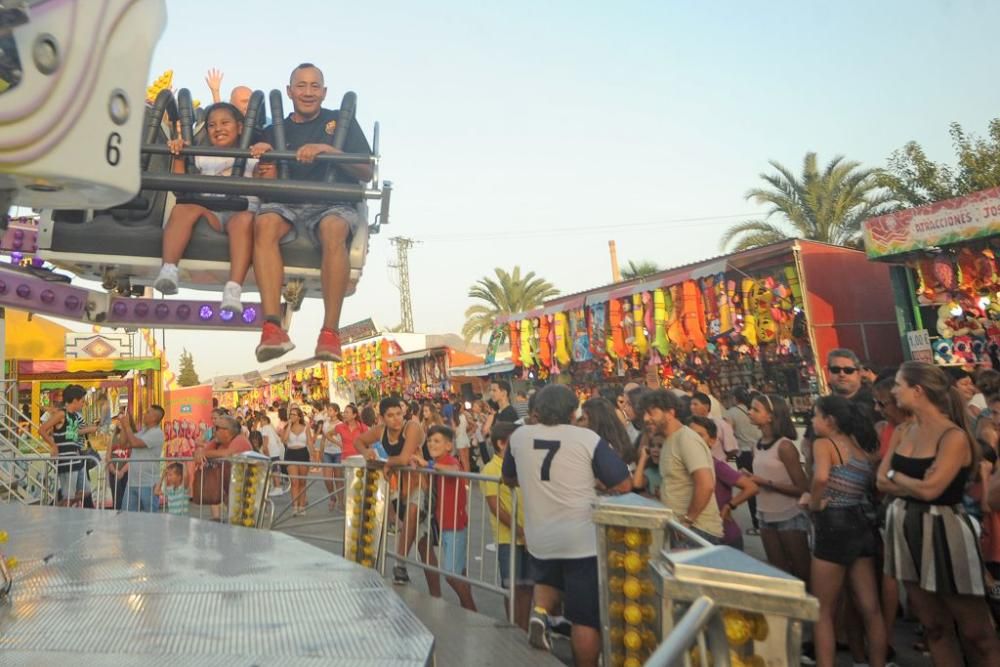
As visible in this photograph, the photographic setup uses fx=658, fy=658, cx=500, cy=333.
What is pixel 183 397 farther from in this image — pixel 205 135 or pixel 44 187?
pixel 44 187

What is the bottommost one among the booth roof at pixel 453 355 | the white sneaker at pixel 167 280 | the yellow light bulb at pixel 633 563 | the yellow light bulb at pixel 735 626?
the yellow light bulb at pixel 633 563

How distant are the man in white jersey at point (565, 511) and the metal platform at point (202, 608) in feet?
2.82

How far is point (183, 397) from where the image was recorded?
59.2 ft

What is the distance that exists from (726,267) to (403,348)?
20930mm

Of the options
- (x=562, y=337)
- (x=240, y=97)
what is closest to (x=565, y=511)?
(x=240, y=97)

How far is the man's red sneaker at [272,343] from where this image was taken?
3.93 meters

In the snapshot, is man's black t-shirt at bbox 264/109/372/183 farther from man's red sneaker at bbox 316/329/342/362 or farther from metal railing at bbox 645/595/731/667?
metal railing at bbox 645/595/731/667

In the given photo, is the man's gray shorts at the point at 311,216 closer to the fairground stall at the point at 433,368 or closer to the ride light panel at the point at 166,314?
the ride light panel at the point at 166,314

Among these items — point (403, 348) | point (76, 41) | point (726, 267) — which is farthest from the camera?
point (403, 348)

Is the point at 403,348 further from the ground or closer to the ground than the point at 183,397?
further from the ground

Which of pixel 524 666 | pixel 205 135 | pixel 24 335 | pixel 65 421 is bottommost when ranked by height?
pixel 524 666

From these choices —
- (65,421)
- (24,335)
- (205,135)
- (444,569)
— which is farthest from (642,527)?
(24,335)

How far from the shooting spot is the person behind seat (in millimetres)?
4082

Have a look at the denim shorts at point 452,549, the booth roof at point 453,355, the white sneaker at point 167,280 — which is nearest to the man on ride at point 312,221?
the white sneaker at point 167,280
